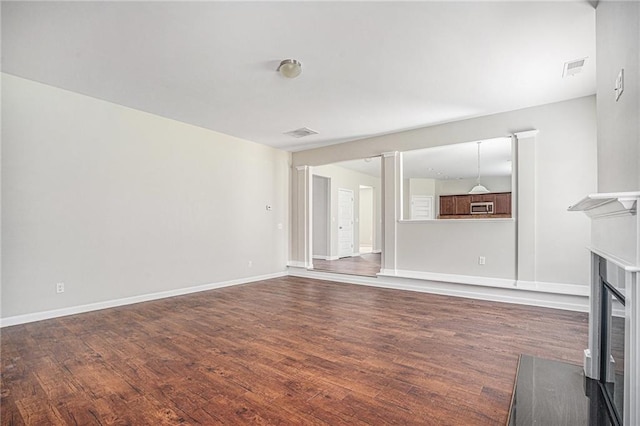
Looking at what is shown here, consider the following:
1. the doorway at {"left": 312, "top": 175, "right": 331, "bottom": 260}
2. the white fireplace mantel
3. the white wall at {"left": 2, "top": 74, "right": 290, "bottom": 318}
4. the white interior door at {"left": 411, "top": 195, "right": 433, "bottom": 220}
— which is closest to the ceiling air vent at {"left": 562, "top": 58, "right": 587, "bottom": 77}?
the white fireplace mantel

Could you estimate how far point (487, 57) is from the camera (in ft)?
9.97

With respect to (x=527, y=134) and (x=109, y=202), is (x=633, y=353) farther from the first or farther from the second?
(x=109, y=202)

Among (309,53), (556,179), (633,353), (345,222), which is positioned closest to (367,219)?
(345,222)

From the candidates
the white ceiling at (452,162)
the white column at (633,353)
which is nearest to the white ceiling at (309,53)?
the white ceiling at (452,162)

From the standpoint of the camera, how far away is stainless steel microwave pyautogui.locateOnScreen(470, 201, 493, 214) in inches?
322

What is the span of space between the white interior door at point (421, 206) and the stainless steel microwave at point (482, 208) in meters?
2.80

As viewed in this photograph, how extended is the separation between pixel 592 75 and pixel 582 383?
3166 millimetres

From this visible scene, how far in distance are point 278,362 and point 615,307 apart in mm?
2201

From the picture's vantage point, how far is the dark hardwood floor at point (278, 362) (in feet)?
6.11

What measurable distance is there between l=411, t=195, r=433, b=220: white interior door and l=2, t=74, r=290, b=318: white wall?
6837mm

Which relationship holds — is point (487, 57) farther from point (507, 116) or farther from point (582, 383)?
point (582, 383)

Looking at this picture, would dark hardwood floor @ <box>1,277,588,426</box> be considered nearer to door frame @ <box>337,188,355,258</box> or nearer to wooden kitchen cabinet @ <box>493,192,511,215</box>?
wooden kitchen cabinet @ <box>493,192,511,215</box>

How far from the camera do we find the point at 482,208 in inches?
327

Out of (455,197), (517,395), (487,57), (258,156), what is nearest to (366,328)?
(517,395)
